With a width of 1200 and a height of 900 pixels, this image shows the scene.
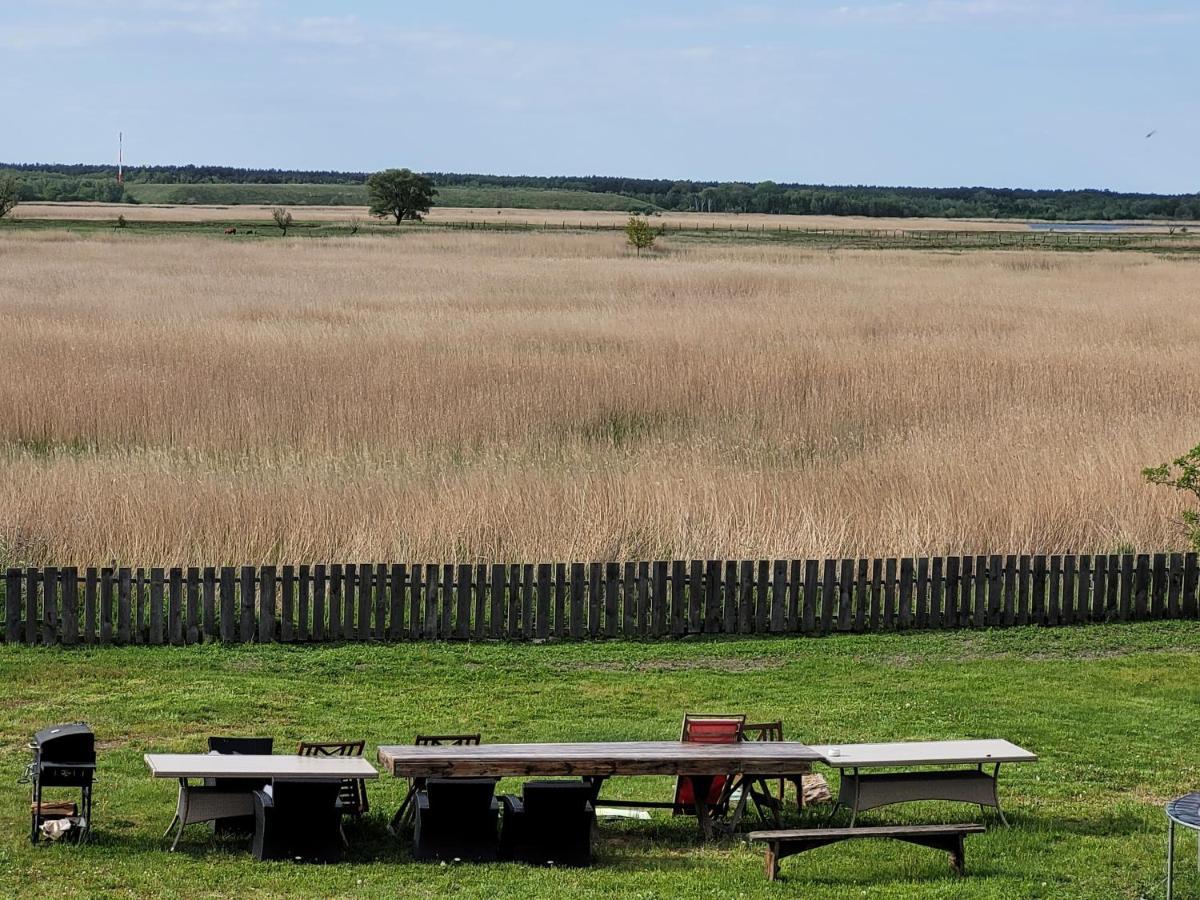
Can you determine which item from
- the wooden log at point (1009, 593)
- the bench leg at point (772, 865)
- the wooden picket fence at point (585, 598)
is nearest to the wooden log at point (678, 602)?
the wooden picket fence at point (585, 598)

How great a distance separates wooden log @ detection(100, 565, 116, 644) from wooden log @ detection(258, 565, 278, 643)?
53.4 inches

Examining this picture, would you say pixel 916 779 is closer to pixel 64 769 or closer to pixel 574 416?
pixel 64 769

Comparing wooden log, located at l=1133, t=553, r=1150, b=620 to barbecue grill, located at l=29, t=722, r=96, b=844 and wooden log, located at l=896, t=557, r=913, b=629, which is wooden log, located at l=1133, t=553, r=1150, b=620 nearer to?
wooden log, located at l=896, t=557, r=913, b=629

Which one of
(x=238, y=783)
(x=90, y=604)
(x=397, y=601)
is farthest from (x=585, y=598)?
(x=238, y=783)

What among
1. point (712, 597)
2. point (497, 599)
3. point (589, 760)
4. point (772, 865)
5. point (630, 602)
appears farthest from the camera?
point (712, 597)

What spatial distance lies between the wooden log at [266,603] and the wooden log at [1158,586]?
367 inches

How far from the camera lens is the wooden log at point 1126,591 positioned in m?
16.3

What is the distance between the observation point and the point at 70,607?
14047 mm

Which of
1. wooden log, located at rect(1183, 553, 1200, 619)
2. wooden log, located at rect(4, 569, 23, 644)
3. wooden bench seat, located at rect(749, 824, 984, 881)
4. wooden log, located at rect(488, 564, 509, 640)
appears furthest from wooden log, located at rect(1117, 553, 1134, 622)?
wooden log, located at rect(4, 569, 23, 644)

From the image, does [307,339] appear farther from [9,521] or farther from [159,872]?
[159,872]

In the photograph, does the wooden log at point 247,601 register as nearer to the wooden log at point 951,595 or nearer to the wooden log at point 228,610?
the wooden log at point 228,610

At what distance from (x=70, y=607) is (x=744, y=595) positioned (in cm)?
654

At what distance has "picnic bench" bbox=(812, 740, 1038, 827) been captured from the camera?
921cm

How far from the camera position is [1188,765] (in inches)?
428
